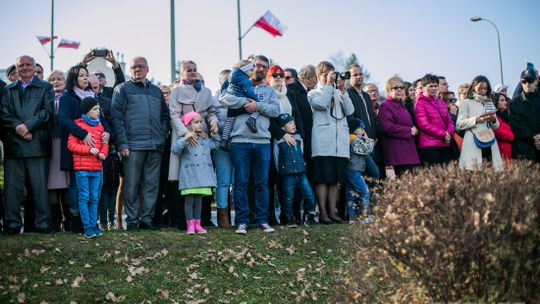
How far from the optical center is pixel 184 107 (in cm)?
934

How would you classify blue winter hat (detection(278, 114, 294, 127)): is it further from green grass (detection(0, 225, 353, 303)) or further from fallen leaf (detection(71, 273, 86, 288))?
fallen leaf (detection(71, 273, 86, 288))

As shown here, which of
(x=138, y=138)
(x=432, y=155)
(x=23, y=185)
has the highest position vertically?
(x=138, y=138)

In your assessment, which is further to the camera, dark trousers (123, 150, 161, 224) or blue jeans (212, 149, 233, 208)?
blue jeans (212, 149, 233, 208)

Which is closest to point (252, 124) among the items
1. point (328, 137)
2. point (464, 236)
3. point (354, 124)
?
point (328, 137)

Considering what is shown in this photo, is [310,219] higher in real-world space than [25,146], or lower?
lower

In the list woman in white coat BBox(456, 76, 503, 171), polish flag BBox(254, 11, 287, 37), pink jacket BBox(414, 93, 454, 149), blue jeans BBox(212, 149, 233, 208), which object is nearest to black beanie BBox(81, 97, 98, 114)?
blue jeans BBox(212, 149, 233, 208)

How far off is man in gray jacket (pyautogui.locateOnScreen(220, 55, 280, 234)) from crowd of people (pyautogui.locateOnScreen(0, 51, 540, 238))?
2cm

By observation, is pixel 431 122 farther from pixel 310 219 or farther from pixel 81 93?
pixel 81 93

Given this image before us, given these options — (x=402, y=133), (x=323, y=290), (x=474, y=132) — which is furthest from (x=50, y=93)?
(x=474, y=132)

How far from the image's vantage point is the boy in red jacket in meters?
8.20

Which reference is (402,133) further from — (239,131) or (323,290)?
(323,290)

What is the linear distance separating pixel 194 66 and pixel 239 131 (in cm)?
131

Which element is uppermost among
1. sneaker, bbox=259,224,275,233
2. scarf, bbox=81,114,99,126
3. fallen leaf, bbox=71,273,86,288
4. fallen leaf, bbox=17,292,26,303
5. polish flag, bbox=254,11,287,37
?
polish flag, bbox=254,11,287,37

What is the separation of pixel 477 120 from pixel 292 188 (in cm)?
352
